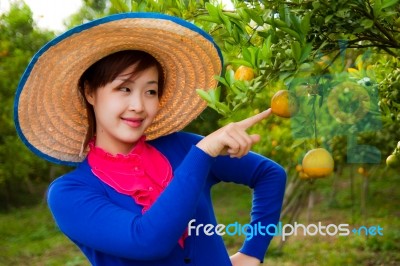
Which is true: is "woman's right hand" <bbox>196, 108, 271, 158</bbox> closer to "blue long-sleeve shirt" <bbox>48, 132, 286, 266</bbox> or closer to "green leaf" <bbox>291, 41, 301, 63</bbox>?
"blue long-sleeve shirt" <bbox>48, 132, 286, 266</bbox>

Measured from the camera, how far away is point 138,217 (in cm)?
112

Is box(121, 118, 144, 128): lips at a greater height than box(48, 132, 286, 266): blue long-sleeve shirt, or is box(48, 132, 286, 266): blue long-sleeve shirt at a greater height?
box(121, 118, 144, 128): lips

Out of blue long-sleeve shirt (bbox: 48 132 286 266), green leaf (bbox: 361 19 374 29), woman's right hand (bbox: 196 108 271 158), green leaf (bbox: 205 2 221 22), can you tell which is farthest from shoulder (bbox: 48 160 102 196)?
green leaf (bbox: 361 19 374 29)

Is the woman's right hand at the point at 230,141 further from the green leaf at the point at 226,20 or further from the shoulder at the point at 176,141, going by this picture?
the shoulder at the point at 176,141

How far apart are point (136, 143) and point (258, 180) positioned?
0.29 metres

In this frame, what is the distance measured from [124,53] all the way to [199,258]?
0.44 meters

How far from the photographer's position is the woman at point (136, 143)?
1107mm

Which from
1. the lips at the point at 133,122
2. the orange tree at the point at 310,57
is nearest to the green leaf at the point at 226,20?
the orange tree at the point at 310,57

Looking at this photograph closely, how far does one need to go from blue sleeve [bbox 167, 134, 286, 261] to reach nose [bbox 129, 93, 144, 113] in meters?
0.24

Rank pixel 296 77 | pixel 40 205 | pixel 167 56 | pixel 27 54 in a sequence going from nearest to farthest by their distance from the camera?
1. pixel 296 77
2. pixel 167 56
3. pixel 27 54
4. pixel 40 205

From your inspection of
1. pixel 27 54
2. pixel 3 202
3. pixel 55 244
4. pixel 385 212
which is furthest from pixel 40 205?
pixel 385 212

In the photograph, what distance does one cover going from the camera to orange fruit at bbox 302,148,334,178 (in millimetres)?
1374

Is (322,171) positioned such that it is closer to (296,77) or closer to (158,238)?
(296,77)

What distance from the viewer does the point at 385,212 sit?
6367 millimetres
